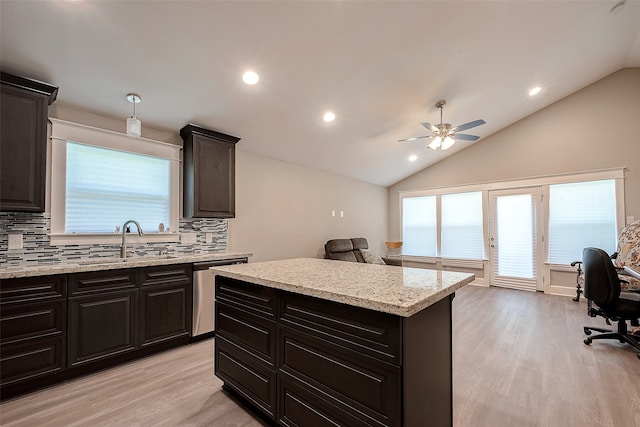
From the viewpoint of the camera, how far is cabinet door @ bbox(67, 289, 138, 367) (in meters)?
2.22

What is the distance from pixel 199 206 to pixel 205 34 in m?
1.79

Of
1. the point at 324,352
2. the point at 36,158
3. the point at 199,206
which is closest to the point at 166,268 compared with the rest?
the point at 199,206

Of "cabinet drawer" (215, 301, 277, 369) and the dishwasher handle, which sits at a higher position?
the dishwasher handle

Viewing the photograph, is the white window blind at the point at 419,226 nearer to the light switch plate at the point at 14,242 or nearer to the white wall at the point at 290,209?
the white wall at the point at 290,209

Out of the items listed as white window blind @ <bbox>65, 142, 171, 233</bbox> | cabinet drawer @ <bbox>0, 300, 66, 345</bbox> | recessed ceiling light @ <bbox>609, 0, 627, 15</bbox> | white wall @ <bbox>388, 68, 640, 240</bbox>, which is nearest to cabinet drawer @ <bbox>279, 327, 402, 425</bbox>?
cabinet drawer @ <bbox>0, 300, 66, 345</bbox>

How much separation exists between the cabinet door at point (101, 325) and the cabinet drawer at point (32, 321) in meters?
0.07

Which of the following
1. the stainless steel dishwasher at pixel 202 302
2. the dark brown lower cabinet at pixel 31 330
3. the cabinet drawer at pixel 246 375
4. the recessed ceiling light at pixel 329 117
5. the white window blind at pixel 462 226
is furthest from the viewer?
the white window blind at pixel 462 226

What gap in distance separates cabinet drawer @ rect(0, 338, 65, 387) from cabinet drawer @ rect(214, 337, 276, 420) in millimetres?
1274

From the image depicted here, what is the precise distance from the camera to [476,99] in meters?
4.16

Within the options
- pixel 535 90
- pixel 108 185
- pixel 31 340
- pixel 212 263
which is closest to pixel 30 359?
pixel 31 340

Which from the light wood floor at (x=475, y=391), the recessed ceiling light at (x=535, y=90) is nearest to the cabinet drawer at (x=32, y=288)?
the light wood floor at (x=475, y=391)

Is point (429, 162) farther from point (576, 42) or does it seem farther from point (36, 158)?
point (36, 158)

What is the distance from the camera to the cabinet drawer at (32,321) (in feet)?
6.42

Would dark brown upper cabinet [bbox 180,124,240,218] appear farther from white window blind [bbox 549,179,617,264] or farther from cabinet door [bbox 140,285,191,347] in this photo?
white window blind [bbox 549,179,617,264]
